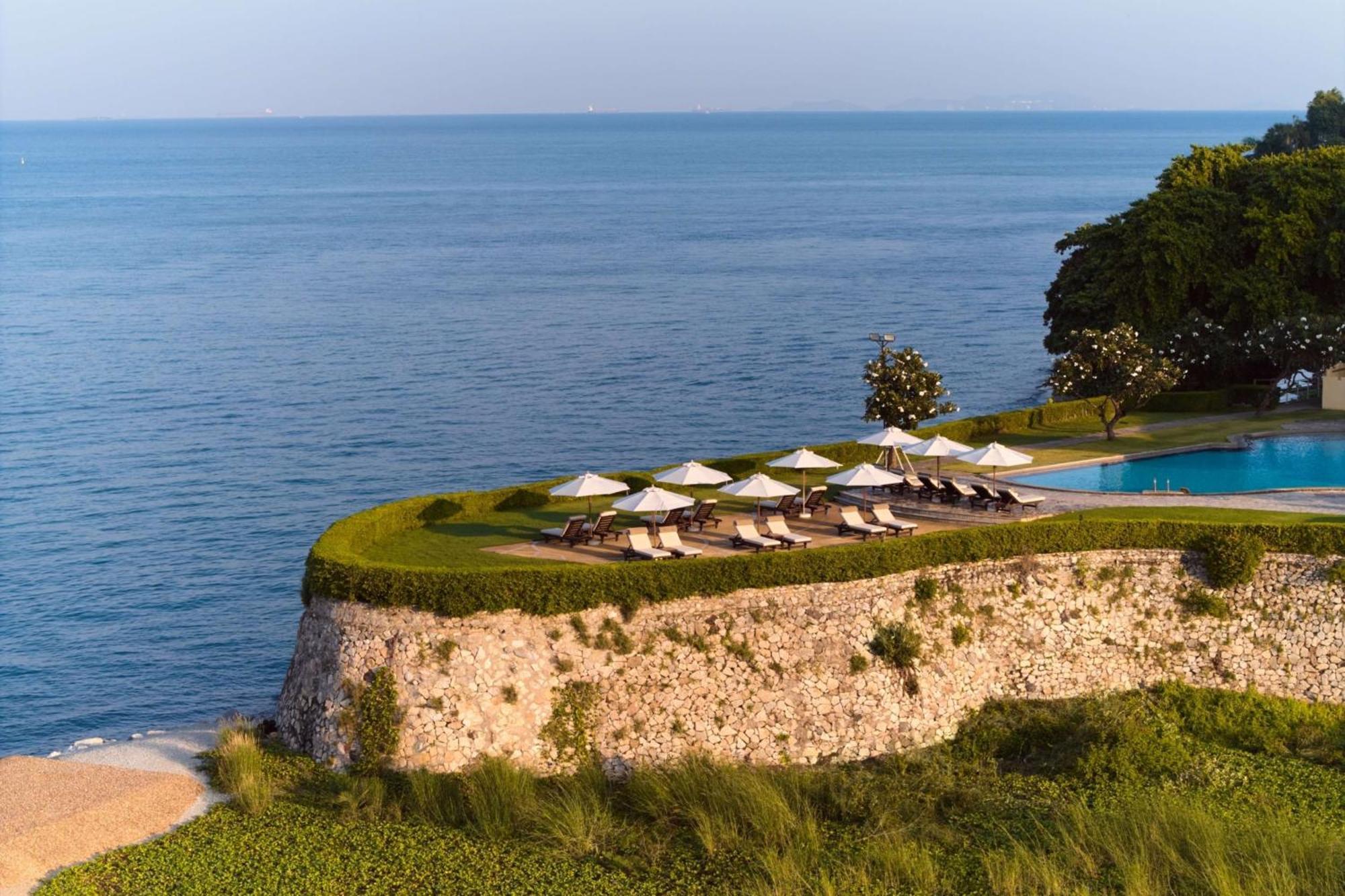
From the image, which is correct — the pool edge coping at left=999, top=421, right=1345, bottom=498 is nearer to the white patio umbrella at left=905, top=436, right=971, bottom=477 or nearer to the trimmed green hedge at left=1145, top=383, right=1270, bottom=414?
the trimmed green hedge at left=1145, top=383, right=1270, bottom=414

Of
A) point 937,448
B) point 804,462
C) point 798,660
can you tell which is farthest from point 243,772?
point 937,448

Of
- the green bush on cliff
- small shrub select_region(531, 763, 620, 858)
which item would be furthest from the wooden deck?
small shrub select_region(531, 763, 620, 858)

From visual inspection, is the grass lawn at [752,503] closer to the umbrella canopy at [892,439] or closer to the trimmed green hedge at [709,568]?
the trimmed green hedge at [709,568]

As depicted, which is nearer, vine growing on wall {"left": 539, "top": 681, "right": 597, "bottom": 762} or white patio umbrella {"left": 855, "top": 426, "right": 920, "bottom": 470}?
vine growing on wall {"left": 539, "top": 681, "right": 597, "bottom": 762}

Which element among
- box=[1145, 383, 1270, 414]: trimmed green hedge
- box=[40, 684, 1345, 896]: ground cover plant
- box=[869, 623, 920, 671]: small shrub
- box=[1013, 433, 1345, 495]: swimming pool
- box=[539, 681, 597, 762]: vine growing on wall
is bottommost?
box=[40, 684, 1345, 896]: ground cover plant

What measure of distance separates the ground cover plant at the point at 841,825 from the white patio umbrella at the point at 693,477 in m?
8.76

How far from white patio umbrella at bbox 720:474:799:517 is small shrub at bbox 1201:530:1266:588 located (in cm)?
1108

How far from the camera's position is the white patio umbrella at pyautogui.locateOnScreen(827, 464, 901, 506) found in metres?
40.7

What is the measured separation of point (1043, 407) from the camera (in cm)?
5541

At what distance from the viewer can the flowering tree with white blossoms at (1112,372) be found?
5297 cm

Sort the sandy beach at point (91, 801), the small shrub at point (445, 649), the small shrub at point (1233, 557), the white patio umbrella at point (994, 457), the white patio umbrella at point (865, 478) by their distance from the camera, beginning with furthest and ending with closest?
the white patio umbrella at point (994, 457) → the white patio umbrella at point (865, 478) → the small shrub at point (1233, 557) → the small shrub at point (445, 649) → the sandy beach at point (91, 801)

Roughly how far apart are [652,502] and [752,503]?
650cm

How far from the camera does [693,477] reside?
1602 inches

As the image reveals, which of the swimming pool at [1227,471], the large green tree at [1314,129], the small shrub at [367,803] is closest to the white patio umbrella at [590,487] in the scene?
the small shrub at [367,803]
